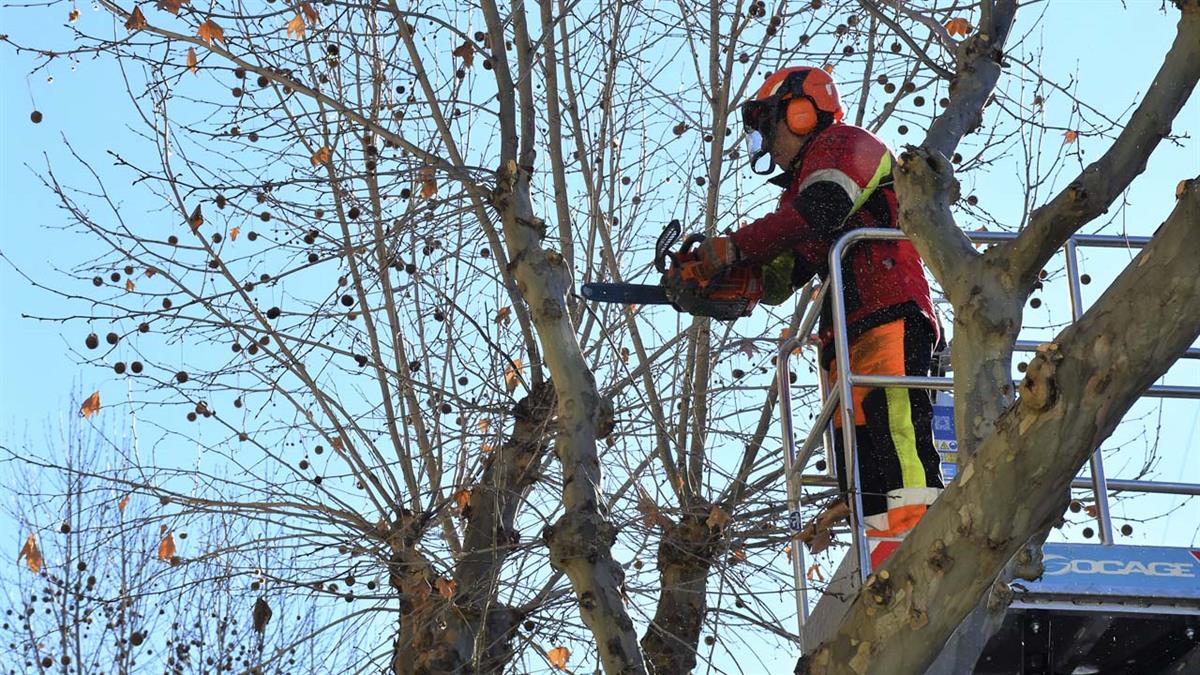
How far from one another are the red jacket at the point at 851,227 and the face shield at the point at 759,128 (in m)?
0.27

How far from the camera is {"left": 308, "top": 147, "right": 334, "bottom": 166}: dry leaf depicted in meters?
7.03

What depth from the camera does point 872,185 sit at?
17.7 ft

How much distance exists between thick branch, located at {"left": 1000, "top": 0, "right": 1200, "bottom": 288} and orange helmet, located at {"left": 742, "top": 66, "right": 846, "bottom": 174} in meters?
1.90

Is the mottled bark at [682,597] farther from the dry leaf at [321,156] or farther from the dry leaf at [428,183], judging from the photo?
the dry leaf at [321,156]

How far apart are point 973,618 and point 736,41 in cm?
415

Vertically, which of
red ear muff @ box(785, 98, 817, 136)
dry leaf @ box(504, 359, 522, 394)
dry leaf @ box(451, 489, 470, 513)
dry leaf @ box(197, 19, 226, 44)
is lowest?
dry leaf @ box(451, 489, 470, 513)

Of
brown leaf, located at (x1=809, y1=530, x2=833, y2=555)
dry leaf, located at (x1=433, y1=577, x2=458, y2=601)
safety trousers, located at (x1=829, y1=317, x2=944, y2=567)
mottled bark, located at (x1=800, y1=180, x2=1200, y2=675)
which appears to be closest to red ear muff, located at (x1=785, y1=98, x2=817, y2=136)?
safety trousers, located at (x1=829, y1=317, x2=944, y2=567)

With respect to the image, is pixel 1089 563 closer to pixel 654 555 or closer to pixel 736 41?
pixel 654 555

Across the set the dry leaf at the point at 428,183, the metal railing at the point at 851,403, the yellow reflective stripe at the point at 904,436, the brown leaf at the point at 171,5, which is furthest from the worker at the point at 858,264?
the brown leaf at the point at 171,5

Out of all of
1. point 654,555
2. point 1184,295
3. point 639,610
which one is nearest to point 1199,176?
point 1184,295

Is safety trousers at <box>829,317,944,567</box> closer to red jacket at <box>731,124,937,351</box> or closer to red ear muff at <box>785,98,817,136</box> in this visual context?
red jacket at <box>731,124,937,351</box>

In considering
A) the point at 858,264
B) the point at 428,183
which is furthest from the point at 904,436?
the point at 428,183

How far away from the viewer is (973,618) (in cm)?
429

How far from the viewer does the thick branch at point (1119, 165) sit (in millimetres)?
3842
